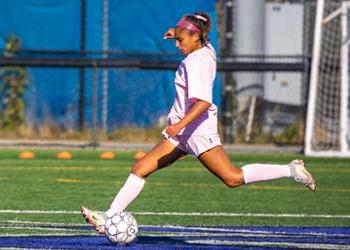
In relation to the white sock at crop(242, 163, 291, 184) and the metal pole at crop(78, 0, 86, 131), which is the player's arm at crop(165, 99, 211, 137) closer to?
the white sock at crop(242, 163, 291, 184)

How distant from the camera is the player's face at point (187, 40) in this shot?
10.2 meters

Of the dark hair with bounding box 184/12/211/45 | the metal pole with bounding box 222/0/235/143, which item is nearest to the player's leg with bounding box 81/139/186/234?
the dark hair with bounding box 184/12/211/45

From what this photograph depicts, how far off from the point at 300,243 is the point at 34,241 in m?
2.00

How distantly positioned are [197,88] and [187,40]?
477mm

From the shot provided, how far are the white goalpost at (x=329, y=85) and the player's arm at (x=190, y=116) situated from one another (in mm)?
11227

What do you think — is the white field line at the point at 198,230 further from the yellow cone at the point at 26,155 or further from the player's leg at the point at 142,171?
the yellow cone at the point at 26,155

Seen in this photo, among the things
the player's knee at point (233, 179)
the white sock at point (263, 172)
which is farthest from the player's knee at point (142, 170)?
the white sock at point (263, 172)

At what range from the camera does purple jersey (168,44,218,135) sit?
998 centimetres

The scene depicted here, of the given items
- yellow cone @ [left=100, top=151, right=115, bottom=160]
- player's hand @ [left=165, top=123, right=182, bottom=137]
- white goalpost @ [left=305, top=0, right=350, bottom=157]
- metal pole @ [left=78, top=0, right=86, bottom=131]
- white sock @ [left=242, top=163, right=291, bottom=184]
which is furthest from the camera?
metal pole @ [left=78, top=0, right=86, bottom=131]

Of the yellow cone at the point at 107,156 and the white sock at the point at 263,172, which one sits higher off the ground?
the white sock at the point at 263,172

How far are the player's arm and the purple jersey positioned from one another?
41 mm

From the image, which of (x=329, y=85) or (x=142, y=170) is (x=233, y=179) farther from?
(x=329, y=85)

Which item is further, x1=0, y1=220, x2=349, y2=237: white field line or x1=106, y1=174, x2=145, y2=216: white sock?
x1=0, y1=220, x2=349, y2=237: white field line

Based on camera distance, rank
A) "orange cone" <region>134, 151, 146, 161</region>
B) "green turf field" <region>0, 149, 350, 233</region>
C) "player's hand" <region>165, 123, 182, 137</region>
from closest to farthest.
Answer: "player's hand" <region>165, 123, 182, 137</region> → "green turf field" <region>0, 149, 350, 233</region> → "orange cone" <region>134, 151, 146, 161</region>
